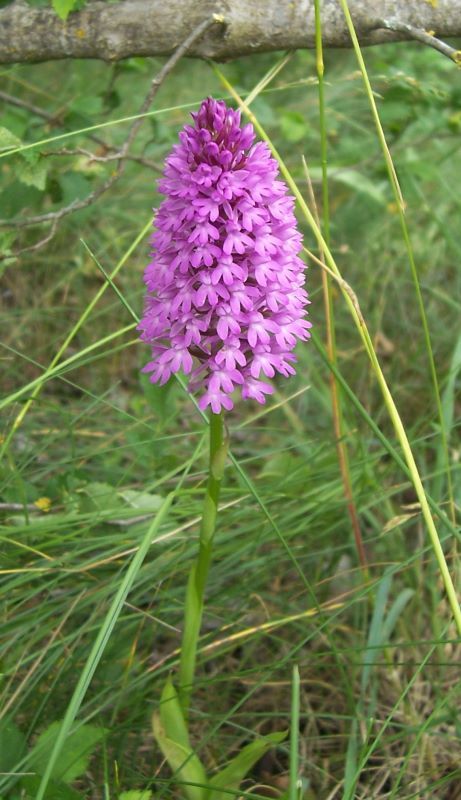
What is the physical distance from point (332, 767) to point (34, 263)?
1871 mm

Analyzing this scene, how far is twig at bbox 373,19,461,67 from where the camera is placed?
1682 millimetres

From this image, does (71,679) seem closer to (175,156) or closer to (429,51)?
(175,156)

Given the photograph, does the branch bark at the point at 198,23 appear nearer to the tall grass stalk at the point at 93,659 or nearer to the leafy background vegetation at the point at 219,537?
the leafy background vegetation at the point at 219,537

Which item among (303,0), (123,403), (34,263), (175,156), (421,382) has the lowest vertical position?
(123,403)

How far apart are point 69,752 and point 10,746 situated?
0.10 m

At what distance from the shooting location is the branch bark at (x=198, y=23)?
180 cm

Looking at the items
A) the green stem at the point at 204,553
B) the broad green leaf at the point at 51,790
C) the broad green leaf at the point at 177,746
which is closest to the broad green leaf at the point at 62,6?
the green stem at the point at 204,553

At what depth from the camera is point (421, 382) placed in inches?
107

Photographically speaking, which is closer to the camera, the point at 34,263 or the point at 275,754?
the point at 275,754

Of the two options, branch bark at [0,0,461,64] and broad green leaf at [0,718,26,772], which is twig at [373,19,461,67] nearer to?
branch bark at [0,0,461,64]

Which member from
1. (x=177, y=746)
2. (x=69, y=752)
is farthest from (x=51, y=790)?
(x=177, y=746)

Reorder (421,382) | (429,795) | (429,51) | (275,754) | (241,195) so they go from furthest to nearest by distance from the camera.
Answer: (429,51)
(421,382)
(275,754)
(429,795)
(241,195)

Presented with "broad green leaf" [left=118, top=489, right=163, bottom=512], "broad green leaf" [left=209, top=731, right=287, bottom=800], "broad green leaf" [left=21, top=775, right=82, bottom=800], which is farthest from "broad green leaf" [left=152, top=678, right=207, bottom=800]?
"broad green leaf" [left=118, top=489, right=163, bottom=512]

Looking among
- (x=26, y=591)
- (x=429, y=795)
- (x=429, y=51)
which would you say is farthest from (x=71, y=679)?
(x=429, y=51)
